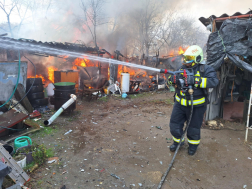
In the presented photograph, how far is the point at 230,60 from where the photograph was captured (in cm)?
436

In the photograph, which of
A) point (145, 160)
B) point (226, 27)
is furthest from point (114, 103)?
point (226, 27)

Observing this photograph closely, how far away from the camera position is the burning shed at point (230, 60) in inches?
Answer: 162

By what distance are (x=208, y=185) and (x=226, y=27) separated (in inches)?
156

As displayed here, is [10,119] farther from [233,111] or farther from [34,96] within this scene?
[233,111]

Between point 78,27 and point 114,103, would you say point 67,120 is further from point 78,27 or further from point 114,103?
point 78,27

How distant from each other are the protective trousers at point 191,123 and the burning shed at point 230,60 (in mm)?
1877

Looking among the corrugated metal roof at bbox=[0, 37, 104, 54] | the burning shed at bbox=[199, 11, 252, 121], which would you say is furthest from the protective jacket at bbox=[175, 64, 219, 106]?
the corrugated metal roof at bbox=[0, 37, 104, 54]

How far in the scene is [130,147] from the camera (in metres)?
4.00

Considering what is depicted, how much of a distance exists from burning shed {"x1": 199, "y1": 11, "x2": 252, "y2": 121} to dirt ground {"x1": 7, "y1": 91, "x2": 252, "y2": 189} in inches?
24.2

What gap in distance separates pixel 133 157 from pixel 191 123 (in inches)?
58.5

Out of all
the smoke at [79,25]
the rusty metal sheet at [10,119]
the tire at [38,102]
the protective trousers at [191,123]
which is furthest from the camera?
the smoke at [79,25]

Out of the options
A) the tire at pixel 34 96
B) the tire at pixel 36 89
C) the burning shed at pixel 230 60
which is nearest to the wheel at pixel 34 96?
the tire at pixel 34 96

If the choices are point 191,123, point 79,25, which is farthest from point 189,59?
point 79,25

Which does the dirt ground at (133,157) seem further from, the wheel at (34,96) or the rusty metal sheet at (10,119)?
the wheel at (34,96)
